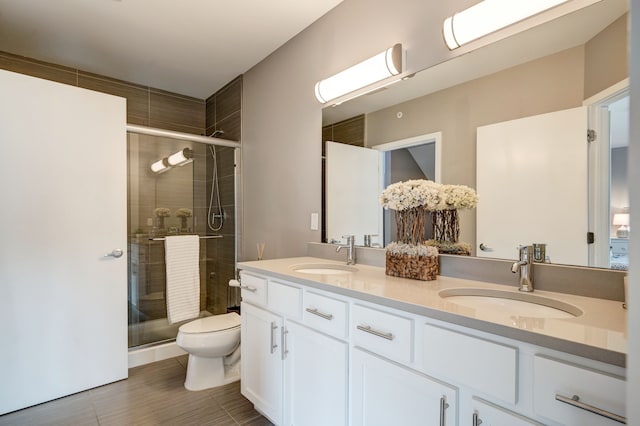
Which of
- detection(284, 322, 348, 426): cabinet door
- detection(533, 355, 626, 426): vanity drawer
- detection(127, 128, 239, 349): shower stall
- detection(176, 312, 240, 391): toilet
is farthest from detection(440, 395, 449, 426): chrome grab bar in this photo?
detection(127, 128, 239, 349): shower stall

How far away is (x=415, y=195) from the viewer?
1.51 metres

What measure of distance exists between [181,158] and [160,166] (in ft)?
0.63

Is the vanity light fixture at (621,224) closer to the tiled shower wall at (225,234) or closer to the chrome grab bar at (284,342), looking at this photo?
the chrome grab bar at (284,342)

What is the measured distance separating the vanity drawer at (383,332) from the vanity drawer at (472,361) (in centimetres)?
6

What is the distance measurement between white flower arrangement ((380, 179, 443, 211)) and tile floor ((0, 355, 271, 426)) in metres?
1.43

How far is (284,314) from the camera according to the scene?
1602 millimetres

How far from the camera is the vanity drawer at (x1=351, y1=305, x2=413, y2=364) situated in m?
1.06

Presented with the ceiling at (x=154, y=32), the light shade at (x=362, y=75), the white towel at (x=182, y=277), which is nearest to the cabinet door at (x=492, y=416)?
the light shade at (x=362, y=75)

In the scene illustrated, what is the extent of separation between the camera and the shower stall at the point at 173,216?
271 centimetres

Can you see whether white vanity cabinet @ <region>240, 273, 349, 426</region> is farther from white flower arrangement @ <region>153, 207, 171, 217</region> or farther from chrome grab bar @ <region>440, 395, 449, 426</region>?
white flower arrangement @ <region>153, 207, 171, 217</region>

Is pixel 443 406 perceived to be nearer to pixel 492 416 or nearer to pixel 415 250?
pixel 492 416

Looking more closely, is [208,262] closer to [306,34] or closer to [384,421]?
[306,34]

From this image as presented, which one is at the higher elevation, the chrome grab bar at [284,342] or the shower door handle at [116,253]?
the shower door handle at [116,253]

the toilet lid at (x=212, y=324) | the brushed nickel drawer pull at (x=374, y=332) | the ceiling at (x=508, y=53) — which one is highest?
the ceiling at (x=508, y=53)
